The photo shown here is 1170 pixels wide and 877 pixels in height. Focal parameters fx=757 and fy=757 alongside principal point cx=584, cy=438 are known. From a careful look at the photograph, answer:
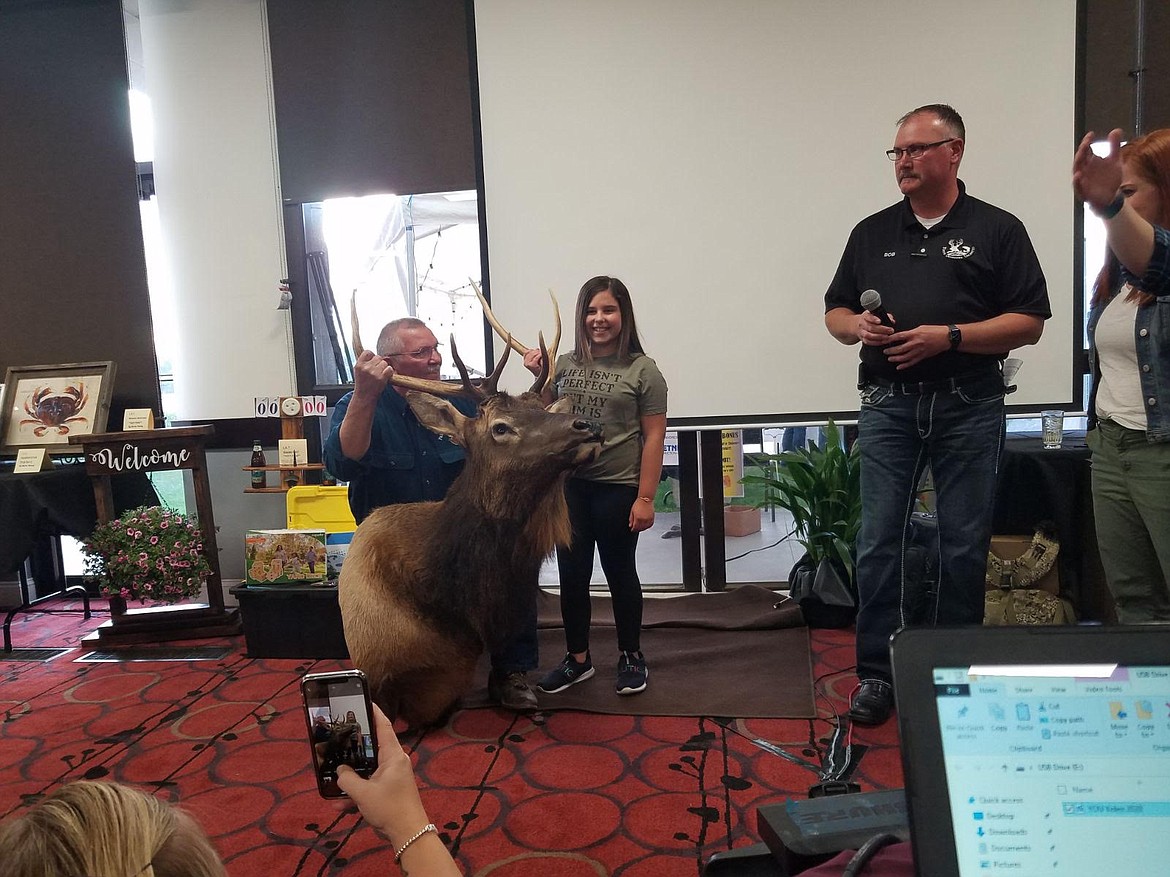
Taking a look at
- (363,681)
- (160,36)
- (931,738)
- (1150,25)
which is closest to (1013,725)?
(931,738)

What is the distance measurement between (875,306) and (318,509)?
2396 millimetres

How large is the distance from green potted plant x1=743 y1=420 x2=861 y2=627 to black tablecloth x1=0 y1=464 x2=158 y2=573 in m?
3.22

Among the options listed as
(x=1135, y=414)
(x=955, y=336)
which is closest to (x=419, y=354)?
(x=955, y=336)

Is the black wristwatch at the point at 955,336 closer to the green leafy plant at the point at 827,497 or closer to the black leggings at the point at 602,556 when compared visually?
the black leggings at the point at 602,556

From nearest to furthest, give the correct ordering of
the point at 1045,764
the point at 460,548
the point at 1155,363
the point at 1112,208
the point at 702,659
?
the point at 1045,764, the point at 1112,208, the point at 1155,363, the point at 460,548, the point at 702,659

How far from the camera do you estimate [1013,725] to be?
53 centimetres

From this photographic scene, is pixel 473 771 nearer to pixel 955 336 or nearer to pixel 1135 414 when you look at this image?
pixel 955 336

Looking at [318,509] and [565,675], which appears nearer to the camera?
[565,675]

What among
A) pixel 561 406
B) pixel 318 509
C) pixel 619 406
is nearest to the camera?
pixel 561 406

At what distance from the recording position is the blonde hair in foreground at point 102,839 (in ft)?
1.95

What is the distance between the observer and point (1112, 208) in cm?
144

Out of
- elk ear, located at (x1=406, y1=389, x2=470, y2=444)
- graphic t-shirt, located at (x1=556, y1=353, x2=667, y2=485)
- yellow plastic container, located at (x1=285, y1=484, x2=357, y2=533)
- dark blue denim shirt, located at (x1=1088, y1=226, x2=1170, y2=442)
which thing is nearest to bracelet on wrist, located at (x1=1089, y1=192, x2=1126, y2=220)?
dark blue denim shirt, located at (x1=1088, y1=226, x2=1170, y2=442)

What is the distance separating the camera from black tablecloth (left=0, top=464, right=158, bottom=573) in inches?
135

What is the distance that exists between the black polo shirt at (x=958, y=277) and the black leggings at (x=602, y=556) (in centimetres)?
95
